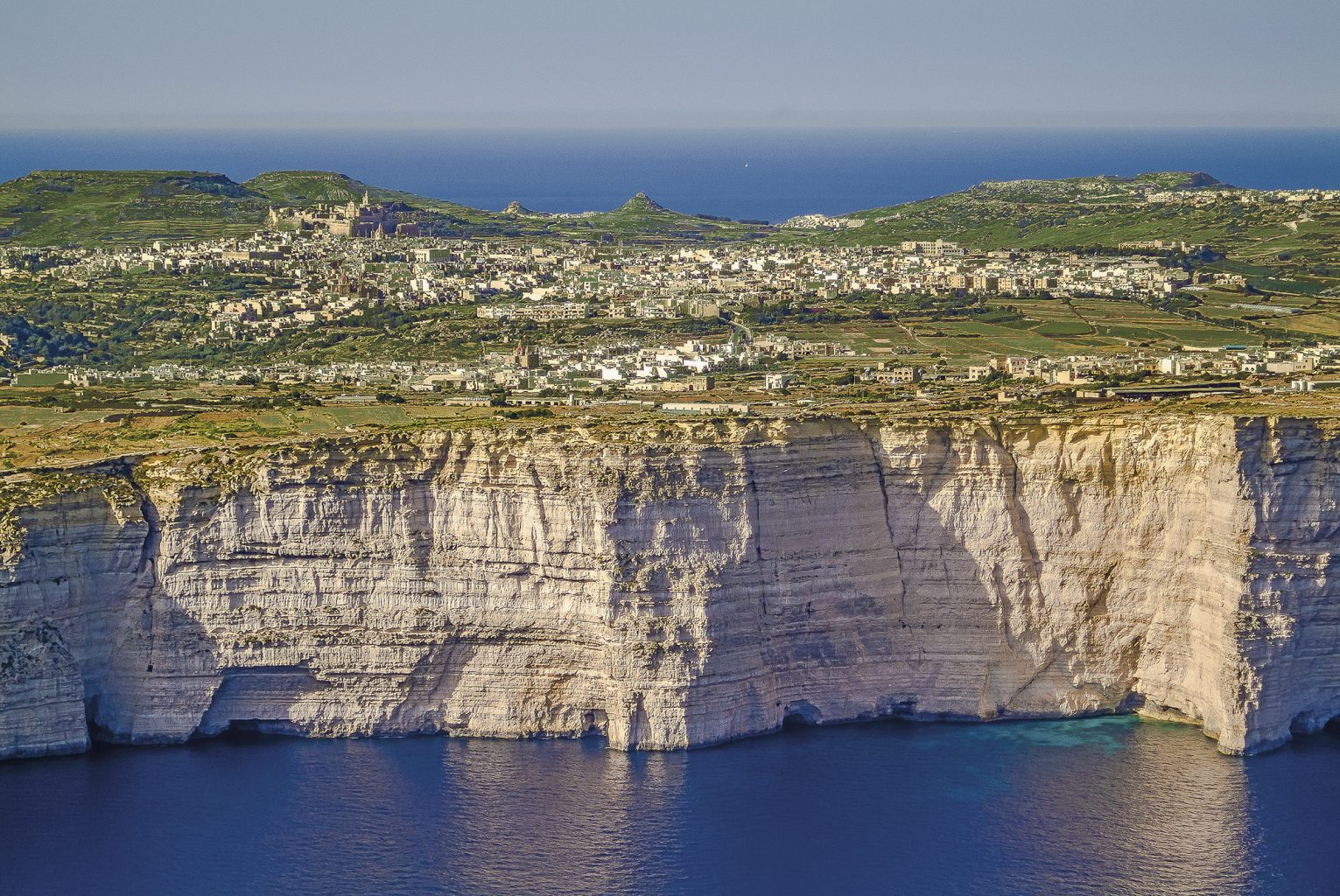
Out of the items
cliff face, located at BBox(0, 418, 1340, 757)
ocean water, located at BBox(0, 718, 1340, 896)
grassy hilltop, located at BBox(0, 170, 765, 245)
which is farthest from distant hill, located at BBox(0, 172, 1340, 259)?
ocean water, located at BBox(0, 718, 1340, 896)

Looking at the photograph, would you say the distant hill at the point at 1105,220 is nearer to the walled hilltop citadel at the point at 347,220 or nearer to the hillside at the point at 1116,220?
the hillside at the point at 1116,220

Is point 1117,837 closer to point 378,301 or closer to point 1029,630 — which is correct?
point 1029,630

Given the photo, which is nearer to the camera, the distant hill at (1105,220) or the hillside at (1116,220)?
the hillside at (1116,220)

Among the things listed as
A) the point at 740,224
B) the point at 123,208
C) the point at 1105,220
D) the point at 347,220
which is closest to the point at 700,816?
the point at 1105,220

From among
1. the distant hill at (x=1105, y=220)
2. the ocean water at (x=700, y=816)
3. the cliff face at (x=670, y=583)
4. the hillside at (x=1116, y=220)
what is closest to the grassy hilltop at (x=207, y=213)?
the distant hill at (x=1105, y=220)

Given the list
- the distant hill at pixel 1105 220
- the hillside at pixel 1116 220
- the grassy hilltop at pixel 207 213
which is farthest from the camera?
the grassy hilltop at pixel 207 213
